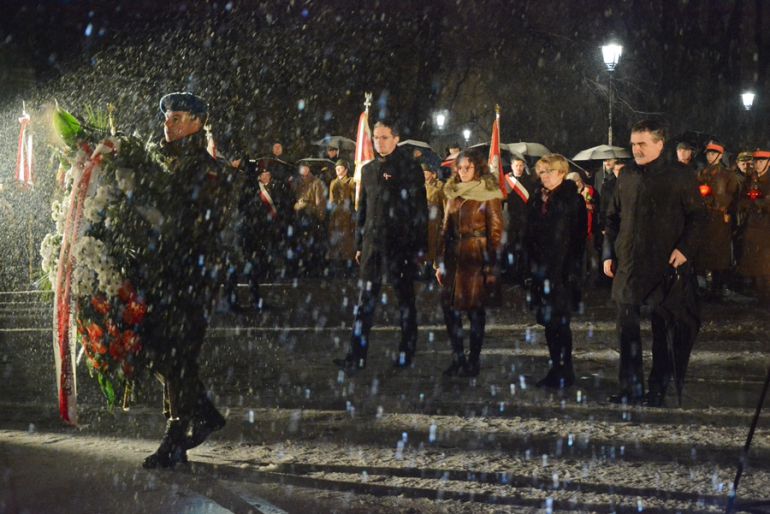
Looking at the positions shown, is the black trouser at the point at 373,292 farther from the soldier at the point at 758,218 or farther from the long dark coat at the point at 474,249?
the soldier at the point at 758,218

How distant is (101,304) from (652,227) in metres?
3.60

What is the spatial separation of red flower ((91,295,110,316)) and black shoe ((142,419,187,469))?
0.68m

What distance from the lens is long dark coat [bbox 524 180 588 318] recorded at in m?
7.58

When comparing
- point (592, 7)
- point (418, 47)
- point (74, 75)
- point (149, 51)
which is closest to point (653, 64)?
point (592, 7)

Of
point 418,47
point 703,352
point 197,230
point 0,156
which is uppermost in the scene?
point 418,47

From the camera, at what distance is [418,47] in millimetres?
26578

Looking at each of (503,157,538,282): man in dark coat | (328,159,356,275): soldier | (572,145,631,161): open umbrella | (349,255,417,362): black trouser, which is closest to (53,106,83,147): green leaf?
(349,255,417,362): black trouser

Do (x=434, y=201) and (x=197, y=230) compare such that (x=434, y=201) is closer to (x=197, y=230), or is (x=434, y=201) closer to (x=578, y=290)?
(x=578, y=290)

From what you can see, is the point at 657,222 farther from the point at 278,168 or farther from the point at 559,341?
the point at 278,168

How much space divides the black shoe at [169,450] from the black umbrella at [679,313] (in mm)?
3300

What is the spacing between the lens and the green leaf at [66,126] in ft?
17.0

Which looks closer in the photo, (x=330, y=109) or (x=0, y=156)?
(x=0, y=156)

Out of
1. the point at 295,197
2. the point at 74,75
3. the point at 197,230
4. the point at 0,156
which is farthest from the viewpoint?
the point at 74,75

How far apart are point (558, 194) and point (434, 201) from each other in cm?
811
